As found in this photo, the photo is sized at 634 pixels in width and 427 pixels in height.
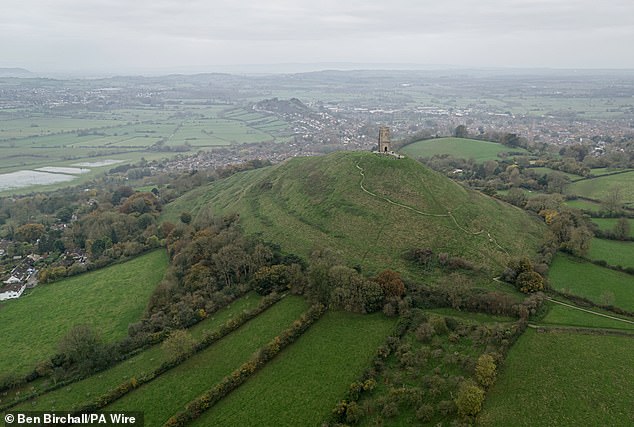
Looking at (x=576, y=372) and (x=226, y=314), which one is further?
(x=226, y=314)

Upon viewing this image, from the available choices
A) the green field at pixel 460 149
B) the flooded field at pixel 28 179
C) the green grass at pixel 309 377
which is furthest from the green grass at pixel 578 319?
the flooded field at pixel 28 179

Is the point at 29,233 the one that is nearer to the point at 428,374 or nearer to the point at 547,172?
the point at 428,374

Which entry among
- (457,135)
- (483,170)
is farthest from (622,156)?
(457,135)

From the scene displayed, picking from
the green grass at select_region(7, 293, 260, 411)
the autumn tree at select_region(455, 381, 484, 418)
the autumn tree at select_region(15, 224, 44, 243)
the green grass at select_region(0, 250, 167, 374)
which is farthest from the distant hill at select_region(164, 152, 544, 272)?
the autumn tree at select_region(15, 224, 44, 243)

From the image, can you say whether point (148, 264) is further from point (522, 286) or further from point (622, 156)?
point (622, 156)

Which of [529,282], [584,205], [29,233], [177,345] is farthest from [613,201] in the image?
[29,233]
